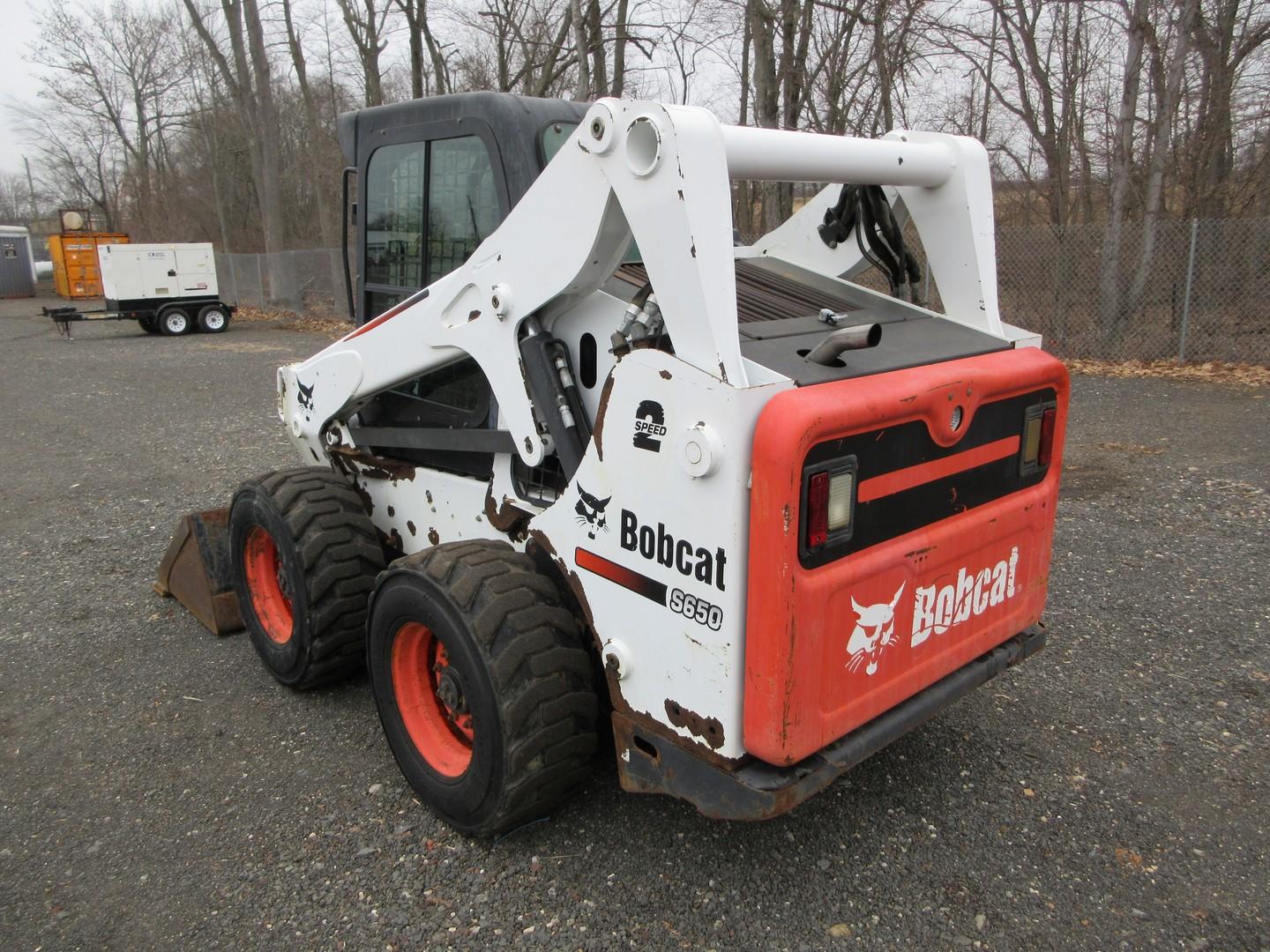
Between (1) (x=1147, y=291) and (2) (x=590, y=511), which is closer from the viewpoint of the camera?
(2) (x=590, y=511)

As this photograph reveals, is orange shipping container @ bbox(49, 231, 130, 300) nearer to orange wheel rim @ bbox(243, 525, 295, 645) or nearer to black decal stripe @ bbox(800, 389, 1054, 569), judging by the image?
orange wheel rim @ bbox(243, 525, 295, 645)

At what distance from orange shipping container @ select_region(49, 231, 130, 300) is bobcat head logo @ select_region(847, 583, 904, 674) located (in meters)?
31.2

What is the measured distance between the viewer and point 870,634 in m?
2.45

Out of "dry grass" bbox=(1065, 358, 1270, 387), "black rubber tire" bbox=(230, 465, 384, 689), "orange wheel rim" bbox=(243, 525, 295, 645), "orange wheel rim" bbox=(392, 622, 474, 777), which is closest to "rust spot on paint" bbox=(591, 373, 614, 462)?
"orange wheel rim" bbox=(392, 622, 474, 777)

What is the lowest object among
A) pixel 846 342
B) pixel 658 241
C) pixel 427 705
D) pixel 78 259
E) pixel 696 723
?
pixel 427 705

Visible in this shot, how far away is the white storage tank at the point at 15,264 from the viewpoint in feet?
117

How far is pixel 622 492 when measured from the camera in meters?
2.46

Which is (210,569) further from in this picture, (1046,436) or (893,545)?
(1046,436)

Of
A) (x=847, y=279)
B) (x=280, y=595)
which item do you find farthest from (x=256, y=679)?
(x=847, y=279)

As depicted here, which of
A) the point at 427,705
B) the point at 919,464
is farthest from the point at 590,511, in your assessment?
the point at 427,705

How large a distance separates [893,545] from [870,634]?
25cm

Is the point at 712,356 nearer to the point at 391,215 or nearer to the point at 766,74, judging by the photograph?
the point at 391,215

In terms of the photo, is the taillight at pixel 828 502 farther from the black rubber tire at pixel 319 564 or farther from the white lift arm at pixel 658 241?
the black rubber tire at pixel 319 564

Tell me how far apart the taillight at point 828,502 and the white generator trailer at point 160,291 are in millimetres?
21015
